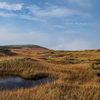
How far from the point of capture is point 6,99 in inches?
199

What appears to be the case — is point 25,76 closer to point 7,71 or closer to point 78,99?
point 7,71

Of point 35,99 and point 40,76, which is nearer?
point 35,99

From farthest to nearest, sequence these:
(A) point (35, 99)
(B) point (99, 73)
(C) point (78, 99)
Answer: (B) point (99, 73) < (C) point (78, 99) < (A) point (35, 99)

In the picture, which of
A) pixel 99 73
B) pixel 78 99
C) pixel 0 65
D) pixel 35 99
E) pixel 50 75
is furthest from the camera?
pixel 99 73

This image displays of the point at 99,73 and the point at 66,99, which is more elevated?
the point at 66,99

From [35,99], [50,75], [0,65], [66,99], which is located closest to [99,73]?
[50,75]

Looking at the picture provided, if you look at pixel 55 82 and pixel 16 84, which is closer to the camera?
pixel 55 82

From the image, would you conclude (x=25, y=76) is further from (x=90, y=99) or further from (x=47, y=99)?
(x=90, y=99)

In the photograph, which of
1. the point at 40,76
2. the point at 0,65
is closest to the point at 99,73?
the point at 40,76

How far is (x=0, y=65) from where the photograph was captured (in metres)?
14.1

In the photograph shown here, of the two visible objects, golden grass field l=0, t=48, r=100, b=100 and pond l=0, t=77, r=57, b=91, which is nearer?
golden grass field l=0, t=48, r=100, b=100

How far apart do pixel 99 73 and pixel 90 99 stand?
11.7 m

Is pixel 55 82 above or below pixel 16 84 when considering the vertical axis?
above

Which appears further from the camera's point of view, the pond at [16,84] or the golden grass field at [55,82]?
the pond at [16,84]
